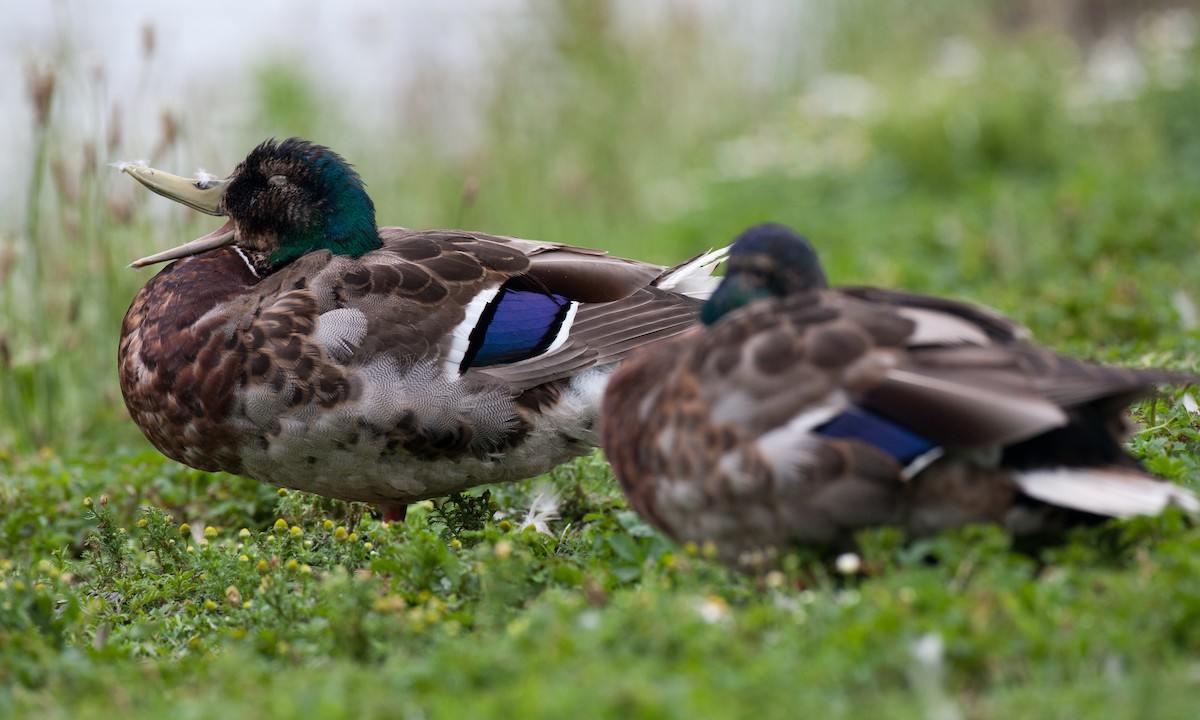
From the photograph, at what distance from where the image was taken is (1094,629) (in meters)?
2.71

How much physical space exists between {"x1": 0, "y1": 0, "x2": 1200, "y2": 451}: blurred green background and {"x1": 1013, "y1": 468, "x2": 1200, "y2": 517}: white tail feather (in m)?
2.86

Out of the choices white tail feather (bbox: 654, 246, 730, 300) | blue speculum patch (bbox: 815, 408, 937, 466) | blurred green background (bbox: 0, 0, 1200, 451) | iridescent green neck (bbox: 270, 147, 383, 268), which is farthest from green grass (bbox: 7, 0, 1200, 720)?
iridescent green neck (bbox: 270, 147, 383, 268)

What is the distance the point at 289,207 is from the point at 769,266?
1985 mm

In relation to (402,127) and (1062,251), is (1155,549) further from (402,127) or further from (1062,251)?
(402,127)

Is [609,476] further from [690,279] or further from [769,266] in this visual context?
[769,266]

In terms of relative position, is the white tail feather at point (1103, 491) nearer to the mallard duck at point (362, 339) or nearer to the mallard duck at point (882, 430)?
the mallard duck at point (882, 430)

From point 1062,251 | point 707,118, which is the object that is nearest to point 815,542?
point 1062,251

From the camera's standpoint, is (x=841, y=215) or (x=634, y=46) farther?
(x=634, y=46)

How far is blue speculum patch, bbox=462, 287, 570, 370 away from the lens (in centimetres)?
448

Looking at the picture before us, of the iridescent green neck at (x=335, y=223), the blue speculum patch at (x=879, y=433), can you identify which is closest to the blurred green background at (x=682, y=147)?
the iridescent green neck at (x=335, y=223)

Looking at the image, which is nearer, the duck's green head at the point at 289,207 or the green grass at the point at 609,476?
the green grass at the point at 609,476

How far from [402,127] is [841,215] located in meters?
3.17

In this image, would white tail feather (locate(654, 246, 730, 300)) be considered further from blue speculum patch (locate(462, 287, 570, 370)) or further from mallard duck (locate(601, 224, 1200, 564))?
mallard duck (locate(601, 224, 1200, 564))

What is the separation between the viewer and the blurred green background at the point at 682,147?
664 cm
